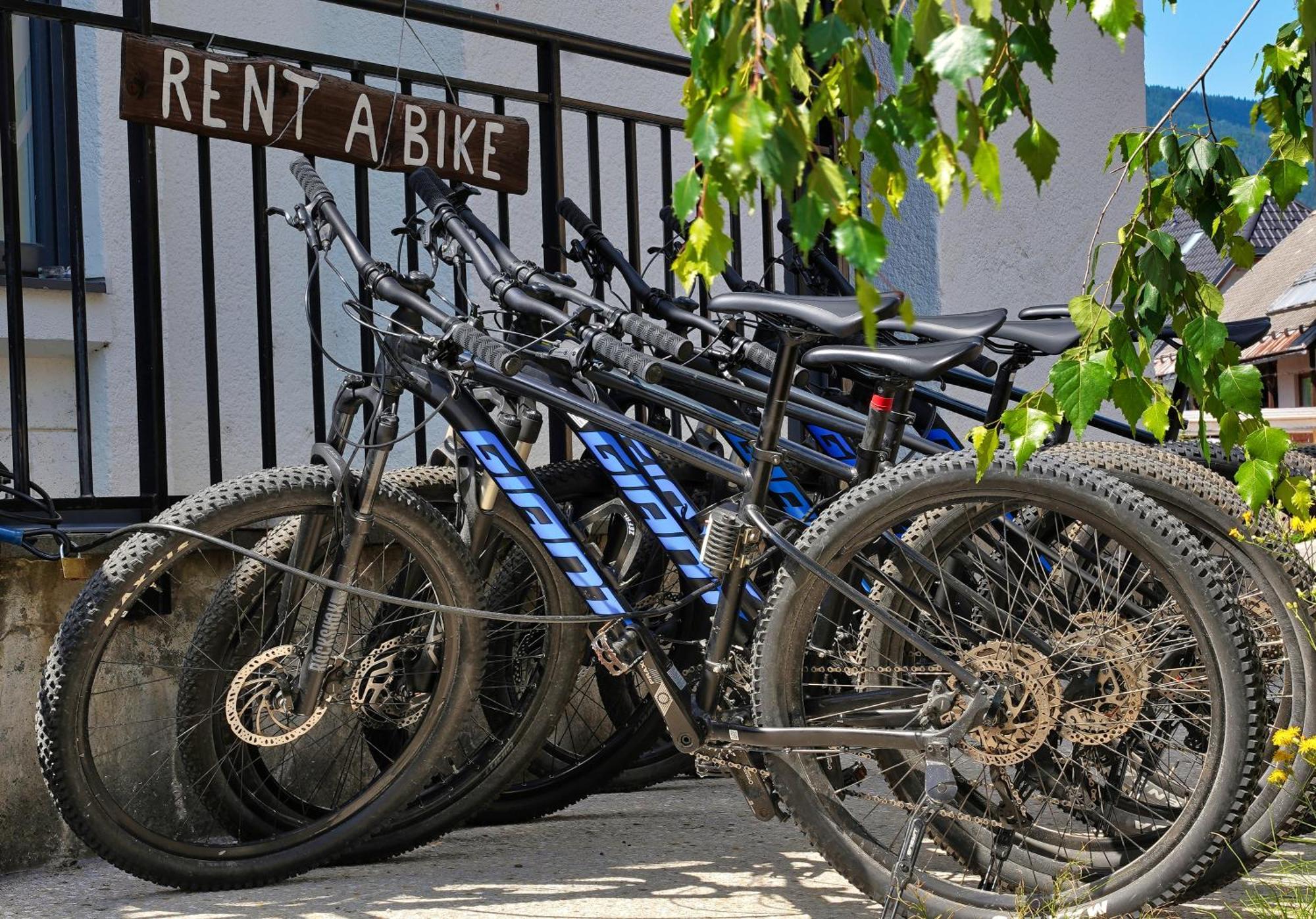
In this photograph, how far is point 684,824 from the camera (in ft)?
11.9

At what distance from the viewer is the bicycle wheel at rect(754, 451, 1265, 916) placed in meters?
2.56

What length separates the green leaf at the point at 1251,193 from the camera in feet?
7.34

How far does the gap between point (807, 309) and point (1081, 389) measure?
82 cm

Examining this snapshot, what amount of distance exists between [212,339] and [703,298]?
1.60m

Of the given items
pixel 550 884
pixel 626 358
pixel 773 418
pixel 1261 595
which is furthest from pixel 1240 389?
pixel 550 884

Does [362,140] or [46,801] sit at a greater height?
[362,140]

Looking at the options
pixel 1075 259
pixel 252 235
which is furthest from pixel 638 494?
pixel 1075 259

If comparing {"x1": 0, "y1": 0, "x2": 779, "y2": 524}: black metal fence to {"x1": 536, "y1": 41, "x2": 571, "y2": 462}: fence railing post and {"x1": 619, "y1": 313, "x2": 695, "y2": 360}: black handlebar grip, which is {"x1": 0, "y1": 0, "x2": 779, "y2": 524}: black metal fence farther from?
{"x1": 619, "y1": 313, "x2": 695, "y2": 360}: black handlebar grip

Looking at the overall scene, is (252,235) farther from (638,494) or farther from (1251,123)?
(1251,123)

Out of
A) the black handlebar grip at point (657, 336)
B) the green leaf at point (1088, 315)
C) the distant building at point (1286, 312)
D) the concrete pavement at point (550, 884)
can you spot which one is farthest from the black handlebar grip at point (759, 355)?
the distant building at point (1286, 312)

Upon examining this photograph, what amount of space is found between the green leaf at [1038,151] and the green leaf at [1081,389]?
1.29 ft

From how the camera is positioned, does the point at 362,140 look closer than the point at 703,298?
Yes

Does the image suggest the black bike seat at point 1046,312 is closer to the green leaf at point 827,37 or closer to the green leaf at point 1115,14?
the green leaf at point 1115,14

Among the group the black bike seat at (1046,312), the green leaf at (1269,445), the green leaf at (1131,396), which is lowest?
the green leaf at (1269,445)
